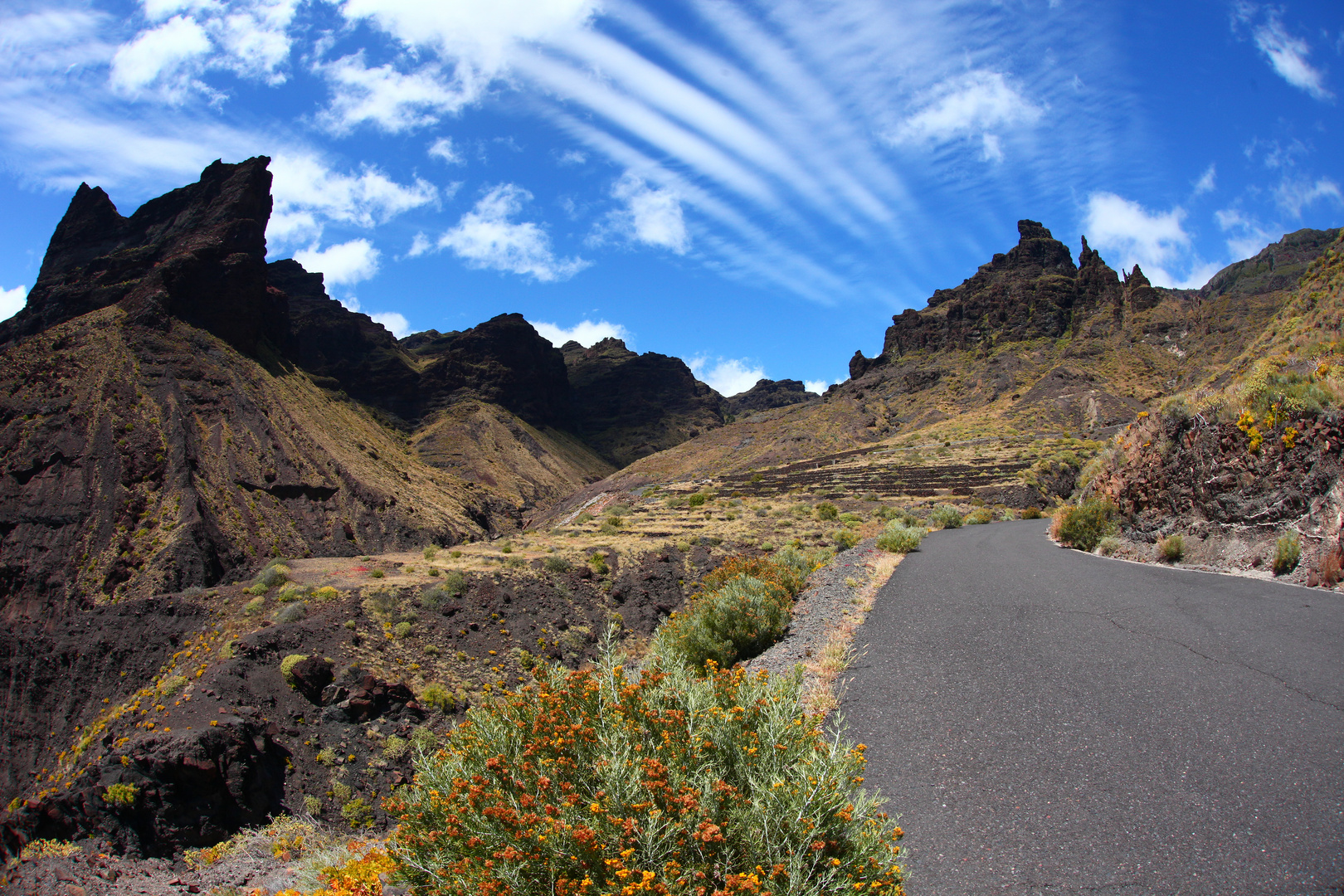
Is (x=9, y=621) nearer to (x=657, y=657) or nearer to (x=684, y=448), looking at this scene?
(x=657, y=657)

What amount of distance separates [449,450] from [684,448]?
39.3m

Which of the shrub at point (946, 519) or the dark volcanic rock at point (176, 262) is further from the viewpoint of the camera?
the dark volcanic rock at point (176, 262)

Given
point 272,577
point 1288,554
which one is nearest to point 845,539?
point 1288,554

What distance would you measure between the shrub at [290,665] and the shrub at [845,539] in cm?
1556

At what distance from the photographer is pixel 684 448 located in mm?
100438

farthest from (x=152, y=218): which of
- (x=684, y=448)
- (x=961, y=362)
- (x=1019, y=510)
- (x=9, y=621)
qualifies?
(x=961, y=362)

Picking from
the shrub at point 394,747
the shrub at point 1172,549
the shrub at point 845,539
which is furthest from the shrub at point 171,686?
the shrub at point 1172,549

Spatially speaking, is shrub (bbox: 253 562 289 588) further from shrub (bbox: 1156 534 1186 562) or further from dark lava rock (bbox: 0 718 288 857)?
shrub (bbox: 1156 534 1186 562)

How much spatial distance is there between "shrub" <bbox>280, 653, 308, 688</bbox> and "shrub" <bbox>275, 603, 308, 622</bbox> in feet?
5.42

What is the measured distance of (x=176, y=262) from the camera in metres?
64.1

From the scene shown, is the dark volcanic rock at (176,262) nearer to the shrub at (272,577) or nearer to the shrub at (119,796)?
the shrub at (272,577)

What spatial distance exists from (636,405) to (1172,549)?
167276 millimetres

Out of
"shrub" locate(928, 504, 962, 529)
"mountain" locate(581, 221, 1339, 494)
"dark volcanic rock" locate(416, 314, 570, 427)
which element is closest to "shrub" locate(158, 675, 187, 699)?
"shrub" locate(928, 504, 962, 529)

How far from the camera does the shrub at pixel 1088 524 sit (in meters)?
16.2
